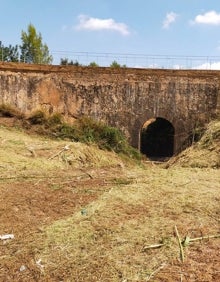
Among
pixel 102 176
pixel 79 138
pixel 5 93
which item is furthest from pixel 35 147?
pixel 5 93

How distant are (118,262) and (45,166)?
5.09 m

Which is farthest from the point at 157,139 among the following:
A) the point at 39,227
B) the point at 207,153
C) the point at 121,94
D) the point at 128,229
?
the point at 128,229

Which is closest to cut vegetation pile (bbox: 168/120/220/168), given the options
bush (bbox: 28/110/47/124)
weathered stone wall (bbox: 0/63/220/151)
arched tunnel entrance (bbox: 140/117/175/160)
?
Result: weathered stone wall (bbox: 0/63/220/151)

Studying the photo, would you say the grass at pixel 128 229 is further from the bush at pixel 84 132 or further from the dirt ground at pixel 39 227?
the bush at pixel 84 132

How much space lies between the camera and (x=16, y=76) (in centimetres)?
1426

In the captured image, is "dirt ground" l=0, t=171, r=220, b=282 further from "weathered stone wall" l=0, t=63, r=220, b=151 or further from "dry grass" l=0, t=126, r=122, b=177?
"weathered stone wall" l=0, t=63, r=220, b=151

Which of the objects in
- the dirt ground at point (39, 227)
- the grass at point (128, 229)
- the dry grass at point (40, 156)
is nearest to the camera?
the dirt ground at point (39, 227)

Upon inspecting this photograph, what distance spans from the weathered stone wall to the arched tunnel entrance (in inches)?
135

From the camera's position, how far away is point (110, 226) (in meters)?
4.52

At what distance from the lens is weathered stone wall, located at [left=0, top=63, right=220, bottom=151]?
14250 mm

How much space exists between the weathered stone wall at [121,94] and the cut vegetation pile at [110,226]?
22.9ft

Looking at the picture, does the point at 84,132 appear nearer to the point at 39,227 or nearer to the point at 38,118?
the point at 38,118

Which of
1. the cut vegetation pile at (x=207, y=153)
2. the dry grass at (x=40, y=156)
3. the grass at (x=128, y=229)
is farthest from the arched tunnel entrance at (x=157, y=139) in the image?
→ the grass at (x=128, y=229)

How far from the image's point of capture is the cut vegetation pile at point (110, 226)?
371 cm
